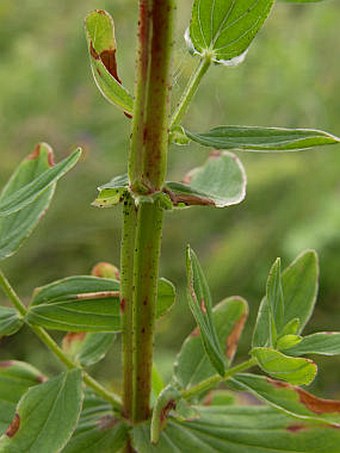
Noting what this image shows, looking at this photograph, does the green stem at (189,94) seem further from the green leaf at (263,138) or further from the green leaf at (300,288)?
the green leaf at (300,288)

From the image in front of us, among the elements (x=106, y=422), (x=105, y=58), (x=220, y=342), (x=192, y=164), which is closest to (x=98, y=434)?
(x=106, y=422)

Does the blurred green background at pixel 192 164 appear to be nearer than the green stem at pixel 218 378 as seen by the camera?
No

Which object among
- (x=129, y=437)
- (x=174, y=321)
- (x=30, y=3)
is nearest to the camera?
(x=129, y=437)

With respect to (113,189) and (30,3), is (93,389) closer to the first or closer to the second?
(113,189)

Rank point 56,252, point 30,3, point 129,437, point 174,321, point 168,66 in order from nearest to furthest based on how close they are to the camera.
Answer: point 168,66, point 129,437, point 174,321, point 56,252, point 30,3

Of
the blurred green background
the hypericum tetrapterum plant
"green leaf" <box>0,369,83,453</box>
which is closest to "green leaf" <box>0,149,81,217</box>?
the hypericum tetrapterum plant

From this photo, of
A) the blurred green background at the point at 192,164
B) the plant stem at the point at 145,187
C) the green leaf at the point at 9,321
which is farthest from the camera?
the blurred green background at the point at 192,164

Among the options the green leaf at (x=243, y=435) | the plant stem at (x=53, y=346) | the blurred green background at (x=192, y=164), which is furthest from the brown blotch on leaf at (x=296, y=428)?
the blurred green background at (x=192, y=164)

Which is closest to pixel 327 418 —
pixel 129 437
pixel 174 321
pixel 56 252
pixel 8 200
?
pixel 129 437
